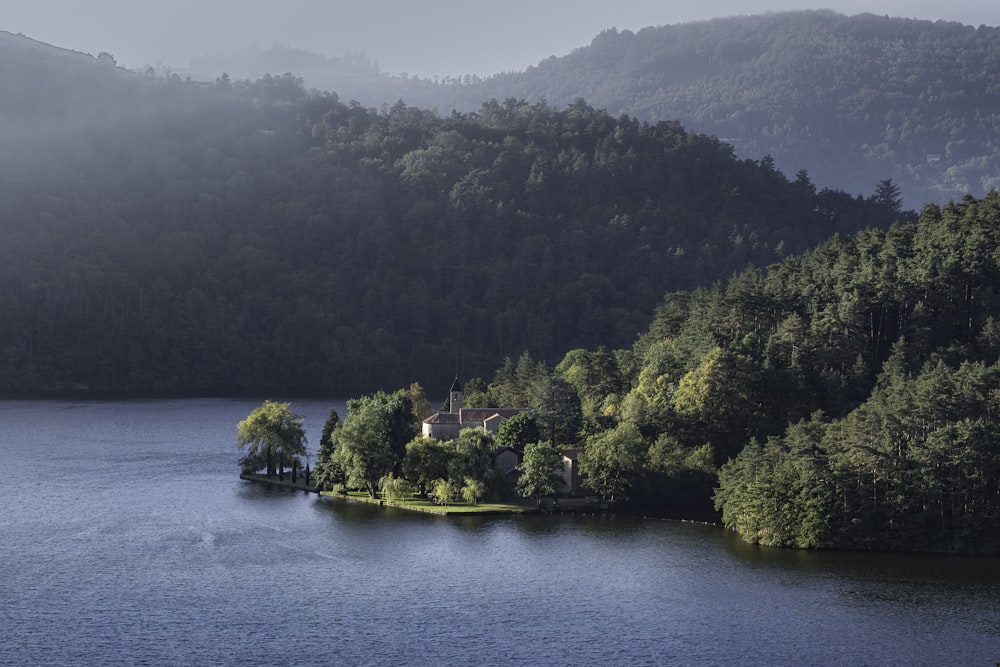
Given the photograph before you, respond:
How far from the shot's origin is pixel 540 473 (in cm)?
8350

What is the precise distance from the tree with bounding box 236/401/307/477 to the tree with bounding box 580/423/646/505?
77.3ft

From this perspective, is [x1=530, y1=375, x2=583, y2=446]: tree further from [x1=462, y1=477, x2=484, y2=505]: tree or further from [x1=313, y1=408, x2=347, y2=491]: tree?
[x1=313, y1=408, x2=347, y2=491]: tree

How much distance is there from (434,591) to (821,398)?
37565mm

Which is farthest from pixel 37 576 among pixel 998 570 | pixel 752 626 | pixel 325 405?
pixel 325 405

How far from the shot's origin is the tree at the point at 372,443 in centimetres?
8744

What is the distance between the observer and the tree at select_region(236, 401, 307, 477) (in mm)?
97875

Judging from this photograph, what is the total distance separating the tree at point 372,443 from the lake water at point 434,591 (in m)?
2.92

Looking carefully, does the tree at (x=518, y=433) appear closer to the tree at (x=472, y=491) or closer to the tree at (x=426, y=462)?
the tree at (x=426, y=462)

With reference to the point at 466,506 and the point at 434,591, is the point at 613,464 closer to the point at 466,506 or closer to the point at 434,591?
the point at 466,506

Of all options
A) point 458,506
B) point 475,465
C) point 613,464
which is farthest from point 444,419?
point 613,464

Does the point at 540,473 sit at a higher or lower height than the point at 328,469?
higher

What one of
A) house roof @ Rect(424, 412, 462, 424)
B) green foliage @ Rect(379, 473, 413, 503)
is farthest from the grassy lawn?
house roof @ Rect(424, 412, 462, 424)

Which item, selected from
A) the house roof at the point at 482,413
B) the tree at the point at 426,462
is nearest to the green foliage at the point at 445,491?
the tree at the point at 426,462

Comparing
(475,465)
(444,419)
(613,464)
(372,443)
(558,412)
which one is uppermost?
(558,412)
